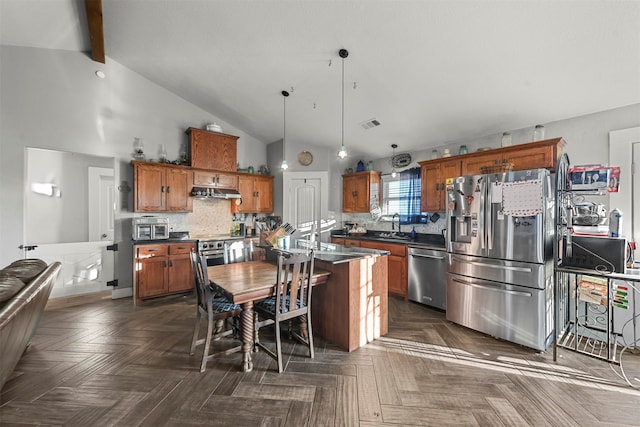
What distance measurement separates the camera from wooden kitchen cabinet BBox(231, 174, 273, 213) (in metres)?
5.25

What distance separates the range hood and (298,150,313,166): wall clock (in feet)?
4.57

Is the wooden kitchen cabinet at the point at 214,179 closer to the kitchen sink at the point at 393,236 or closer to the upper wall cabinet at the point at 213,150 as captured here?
the upper wall cabinet at the point at 213,150

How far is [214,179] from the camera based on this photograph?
4.89 metres

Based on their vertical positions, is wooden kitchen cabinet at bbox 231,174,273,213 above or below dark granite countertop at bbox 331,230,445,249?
above

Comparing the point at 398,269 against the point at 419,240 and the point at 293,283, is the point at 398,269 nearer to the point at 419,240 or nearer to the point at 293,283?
the point at 419,240

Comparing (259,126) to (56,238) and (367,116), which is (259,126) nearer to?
(367,116)

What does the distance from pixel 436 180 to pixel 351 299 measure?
2467 millimetres

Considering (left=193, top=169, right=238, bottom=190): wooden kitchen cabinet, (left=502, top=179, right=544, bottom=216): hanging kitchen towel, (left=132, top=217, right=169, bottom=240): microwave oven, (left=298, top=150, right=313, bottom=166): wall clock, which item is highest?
(left=298, top=150, right=313, bottom=166): wall clock

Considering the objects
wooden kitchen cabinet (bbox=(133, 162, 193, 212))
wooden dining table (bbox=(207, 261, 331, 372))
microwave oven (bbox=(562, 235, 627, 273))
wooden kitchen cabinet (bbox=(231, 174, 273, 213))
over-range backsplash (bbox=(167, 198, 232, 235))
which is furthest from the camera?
wooden kitchen cabinet (bbox=(231, 174, 273, 213))

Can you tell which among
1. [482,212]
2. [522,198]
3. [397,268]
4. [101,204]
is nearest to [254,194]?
[101,204]

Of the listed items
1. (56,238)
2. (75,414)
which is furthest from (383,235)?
(56,238)

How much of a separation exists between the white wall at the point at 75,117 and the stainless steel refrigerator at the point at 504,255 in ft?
15.1

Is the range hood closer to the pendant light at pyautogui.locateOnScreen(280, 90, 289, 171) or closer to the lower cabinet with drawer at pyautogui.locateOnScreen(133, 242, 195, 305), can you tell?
the lower cabinet with drawer at pyautogui.locateOnScreen(133, 242, 195, 305)

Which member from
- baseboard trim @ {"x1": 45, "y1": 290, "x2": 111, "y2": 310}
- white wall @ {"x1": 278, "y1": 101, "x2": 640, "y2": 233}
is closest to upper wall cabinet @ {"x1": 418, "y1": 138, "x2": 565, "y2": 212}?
white wall @ {"x1": 278, "y1": 101, "x2": 640, "y2": 233}
